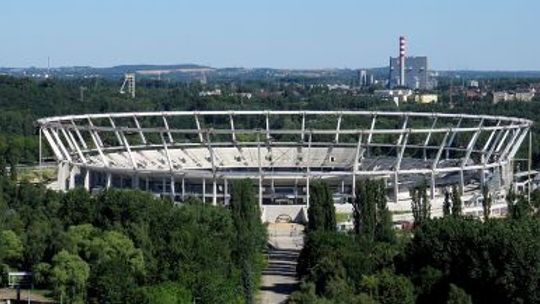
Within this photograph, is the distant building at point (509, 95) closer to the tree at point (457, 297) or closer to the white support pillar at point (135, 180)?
the white support pillar at point (135, 180)

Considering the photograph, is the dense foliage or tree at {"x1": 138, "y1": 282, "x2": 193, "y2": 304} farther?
the dense foliage

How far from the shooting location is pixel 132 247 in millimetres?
32281

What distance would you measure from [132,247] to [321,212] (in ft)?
25.4

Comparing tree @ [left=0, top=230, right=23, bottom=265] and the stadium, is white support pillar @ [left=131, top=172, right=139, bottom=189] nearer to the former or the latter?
the stadium

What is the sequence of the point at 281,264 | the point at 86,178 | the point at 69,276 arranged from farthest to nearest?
the point at 86,178 → the point at 281,264 → the point at 69,276

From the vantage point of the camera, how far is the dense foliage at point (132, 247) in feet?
90.2

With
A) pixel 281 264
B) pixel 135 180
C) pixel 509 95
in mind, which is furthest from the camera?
pixel 509 95

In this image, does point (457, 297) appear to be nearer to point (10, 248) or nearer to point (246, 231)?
point (246, 231)

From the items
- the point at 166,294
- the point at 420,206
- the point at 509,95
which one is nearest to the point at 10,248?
the point at 166,294

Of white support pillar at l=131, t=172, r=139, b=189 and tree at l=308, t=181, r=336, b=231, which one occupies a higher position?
tree at l=308, t=181, r=336, b=231

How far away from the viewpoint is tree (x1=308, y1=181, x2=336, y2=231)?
37344 mm

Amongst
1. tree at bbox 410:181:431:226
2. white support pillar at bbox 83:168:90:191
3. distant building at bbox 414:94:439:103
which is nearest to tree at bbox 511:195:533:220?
tree at bbox 410:181:431:226

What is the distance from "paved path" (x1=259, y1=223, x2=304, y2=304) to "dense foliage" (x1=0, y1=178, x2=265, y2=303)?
0.89 metres

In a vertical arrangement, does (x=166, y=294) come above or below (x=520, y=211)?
below
